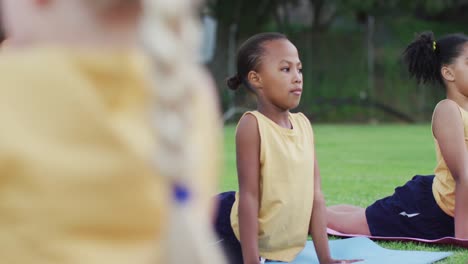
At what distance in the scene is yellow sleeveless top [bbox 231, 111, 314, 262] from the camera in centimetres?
446

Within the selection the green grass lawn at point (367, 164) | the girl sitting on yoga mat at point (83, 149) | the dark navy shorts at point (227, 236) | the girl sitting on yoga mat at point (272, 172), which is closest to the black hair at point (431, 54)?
the green grass lawn at point (367, 164)

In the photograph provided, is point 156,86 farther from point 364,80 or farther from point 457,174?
point 364,80

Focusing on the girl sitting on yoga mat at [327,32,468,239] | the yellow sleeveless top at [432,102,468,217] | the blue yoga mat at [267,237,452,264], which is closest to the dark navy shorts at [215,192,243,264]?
the blue yoga mat at [267,237,452,264]

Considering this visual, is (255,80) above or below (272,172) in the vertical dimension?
above

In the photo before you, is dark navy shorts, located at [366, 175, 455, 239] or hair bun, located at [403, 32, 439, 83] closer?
dark navy shorts, located at [366, 175, 455, 239]

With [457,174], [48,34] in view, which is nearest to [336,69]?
[457,174]

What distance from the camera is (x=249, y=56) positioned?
4.72 metres

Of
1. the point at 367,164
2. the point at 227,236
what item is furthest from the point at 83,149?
the point at 367,164

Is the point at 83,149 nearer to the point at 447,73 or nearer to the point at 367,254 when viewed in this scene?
the point at 367,254

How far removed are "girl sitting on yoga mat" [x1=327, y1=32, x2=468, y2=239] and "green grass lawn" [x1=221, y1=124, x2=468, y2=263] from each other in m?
0.26

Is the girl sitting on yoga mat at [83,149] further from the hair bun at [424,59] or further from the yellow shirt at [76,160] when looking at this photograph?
the hair bun at [424,59]

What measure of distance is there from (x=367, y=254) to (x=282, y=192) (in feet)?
2.67

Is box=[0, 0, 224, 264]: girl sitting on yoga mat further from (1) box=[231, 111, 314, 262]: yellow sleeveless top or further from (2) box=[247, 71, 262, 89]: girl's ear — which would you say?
(2) box=[247, 71, 262, 89]: girl's ear

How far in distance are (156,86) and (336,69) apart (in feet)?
75.7
